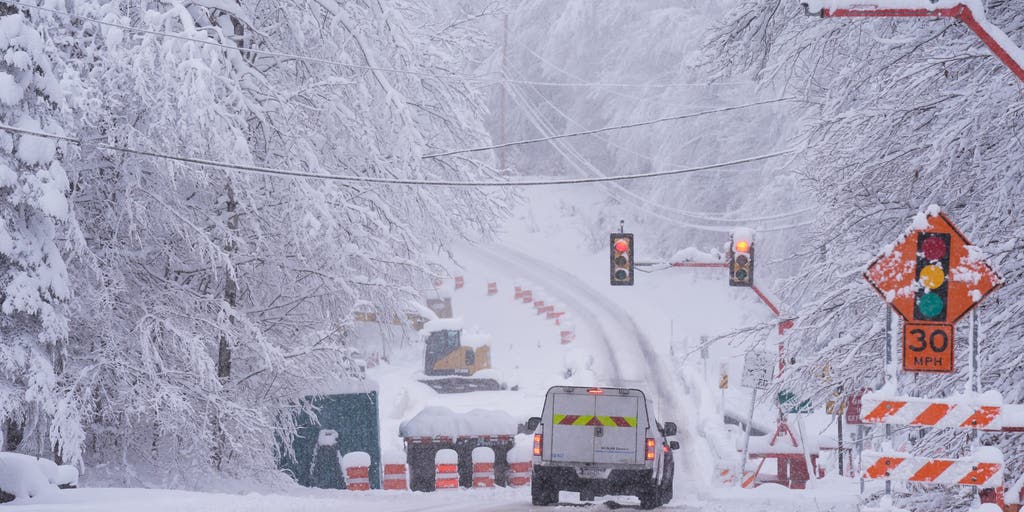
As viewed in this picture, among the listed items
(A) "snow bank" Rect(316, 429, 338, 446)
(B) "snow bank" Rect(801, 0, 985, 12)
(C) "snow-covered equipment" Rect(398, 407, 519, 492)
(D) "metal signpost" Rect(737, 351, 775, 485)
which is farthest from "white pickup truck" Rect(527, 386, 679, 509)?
(B) "snow bank" Rect(801, 0, 985, 12)

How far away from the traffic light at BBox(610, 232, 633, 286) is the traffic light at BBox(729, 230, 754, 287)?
2229 mm

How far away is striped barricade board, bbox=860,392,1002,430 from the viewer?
9445mm

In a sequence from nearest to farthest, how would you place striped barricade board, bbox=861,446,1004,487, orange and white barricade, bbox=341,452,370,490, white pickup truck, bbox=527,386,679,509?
striped barricade board, bbox=861,446,1004,487
white pickup truck, bbox=527,386,679,509
orange and white barricade, bbox=341,452,370,490

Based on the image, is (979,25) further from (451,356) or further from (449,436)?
(451,356)

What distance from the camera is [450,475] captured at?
66.0ft

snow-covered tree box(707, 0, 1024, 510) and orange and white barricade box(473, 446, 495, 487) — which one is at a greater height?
snow-covered tree box(707, 0, 1024, 510)

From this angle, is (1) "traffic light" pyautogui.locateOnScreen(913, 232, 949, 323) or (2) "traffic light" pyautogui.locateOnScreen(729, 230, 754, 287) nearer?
(1) "traffic light" pyautogui.locateOnScreen(913, 232, 949, 323)

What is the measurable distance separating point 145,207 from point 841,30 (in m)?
10.1

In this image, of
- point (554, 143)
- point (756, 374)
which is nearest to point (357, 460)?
point (756, 374)

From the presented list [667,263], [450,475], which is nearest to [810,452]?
[667,263]

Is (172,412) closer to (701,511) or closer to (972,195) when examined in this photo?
(701,511)

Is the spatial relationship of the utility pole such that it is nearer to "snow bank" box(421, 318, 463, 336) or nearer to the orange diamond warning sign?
"snow bank" box(421, 318, 463, 336)

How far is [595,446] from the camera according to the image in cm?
1602

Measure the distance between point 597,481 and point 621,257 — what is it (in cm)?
1150
